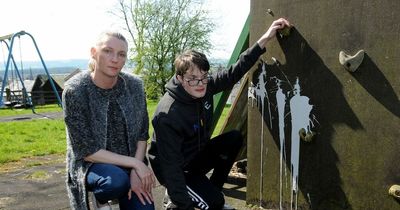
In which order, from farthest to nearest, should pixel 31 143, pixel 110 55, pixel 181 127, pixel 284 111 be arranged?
pixel 31 143
pixel 284 111
pixel 181 127
pixel 110 55

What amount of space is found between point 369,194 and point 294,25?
123 cm

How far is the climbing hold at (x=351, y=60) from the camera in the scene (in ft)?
8.90

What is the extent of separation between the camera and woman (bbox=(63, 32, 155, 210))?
2600mm

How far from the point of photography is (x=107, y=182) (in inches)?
99.4

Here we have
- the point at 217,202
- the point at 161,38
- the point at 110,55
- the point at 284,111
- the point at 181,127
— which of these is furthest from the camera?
the point at 161,38

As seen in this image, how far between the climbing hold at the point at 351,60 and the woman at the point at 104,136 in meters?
1.36

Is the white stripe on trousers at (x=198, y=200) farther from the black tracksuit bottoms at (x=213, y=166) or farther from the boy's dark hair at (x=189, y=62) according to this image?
the boy's dark hair at (x=189, y=62)

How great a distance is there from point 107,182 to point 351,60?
167 centimetres

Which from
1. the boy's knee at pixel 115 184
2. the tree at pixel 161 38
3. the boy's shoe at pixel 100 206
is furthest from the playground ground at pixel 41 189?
the tree at pixel 161 38

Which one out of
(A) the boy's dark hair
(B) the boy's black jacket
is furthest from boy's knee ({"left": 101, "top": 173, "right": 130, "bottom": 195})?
(A) the boy's dark hair

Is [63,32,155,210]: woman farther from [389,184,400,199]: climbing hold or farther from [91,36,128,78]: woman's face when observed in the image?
[389,184,400,199]: climbing hold

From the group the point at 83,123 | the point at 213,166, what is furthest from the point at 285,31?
the point at 83,123

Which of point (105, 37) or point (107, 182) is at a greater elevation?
point (105, 37)

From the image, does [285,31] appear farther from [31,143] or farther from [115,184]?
[31,143]
